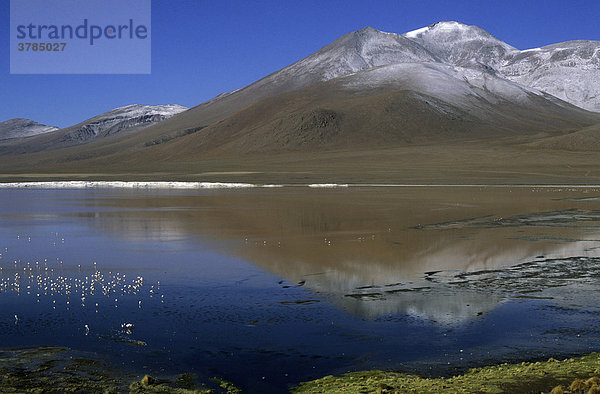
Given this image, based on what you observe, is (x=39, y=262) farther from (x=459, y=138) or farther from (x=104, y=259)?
(x=459, y=138)

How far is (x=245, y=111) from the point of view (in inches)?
7466

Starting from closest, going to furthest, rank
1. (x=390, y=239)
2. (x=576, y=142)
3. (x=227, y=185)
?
(x=390, y=239) → (x=227, y=185) → (x=576, y=142)

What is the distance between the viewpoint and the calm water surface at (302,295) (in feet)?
32.6

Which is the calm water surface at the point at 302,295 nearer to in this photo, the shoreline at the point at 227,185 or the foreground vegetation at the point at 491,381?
the foreground vegetation at the point at 491,381

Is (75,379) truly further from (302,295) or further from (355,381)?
(302,295)

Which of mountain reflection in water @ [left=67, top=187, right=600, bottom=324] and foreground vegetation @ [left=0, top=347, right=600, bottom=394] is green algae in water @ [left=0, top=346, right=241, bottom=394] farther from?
mountain reflection in water @ [left=67, top=187, right=600, bottom=324]

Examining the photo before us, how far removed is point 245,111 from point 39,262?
173 m

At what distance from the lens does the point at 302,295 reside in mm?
13953

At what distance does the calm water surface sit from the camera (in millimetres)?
9922

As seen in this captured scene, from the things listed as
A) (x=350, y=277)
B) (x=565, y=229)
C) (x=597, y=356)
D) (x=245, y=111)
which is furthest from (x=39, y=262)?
(x=245, y=111)

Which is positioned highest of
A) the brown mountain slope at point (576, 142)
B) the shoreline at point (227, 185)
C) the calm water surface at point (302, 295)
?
the brown mountain slope at point (576, 142)

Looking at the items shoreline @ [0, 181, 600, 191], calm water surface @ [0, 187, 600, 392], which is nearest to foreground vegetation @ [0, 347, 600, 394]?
calm water surface @ [0, 187, 600, 392]

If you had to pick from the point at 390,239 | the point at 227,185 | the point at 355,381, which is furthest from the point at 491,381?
the point at 227,185

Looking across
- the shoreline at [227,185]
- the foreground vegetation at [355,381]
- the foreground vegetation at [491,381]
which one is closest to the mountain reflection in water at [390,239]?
the foreground vegetation at [491,381]
